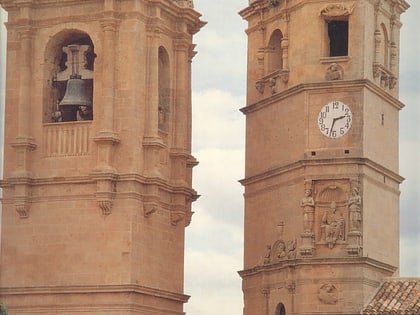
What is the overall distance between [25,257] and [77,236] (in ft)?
4.92

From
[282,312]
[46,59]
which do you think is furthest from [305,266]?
[46,59]

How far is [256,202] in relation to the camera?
45781 mm

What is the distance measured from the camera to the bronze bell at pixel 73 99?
144 feet

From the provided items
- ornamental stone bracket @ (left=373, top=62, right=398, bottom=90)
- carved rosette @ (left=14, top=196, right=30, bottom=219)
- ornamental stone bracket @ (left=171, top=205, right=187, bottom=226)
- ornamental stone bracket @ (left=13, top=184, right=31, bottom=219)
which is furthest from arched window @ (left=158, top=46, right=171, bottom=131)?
ornamental stone bracket @ (left=373, top=62, right=398, bottom=90)

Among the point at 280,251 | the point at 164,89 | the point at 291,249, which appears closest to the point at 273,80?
the point at 164,89

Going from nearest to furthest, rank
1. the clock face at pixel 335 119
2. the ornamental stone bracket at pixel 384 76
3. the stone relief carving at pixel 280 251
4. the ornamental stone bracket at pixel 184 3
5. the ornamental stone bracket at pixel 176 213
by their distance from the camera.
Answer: the clock face at pixel 335 119 → the stone relief carving at pixel 280 251 → the ornamental stone bracket at pixel 384 76 → the ornamental stone bracket at pixel 176 213 → the ornamental stone bracket at pixel 184 3

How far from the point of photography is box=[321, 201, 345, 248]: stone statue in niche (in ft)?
140

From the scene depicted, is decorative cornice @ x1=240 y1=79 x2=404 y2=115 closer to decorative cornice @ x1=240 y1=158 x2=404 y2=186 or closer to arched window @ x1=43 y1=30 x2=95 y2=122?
decorative cornice @ x1=240 y1=158 x2=404 y2=186

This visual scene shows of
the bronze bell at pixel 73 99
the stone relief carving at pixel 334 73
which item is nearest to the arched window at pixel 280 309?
the stone relief carving at pixel 334 73

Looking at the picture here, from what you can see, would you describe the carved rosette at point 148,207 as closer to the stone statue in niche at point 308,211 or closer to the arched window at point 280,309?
the stone statue in niche at point 308,211

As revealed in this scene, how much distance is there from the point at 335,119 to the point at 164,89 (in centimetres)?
465

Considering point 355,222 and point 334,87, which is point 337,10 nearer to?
point 334,87

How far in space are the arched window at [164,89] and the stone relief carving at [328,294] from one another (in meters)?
5.92

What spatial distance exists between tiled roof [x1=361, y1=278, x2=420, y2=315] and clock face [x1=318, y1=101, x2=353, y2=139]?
3.91m
